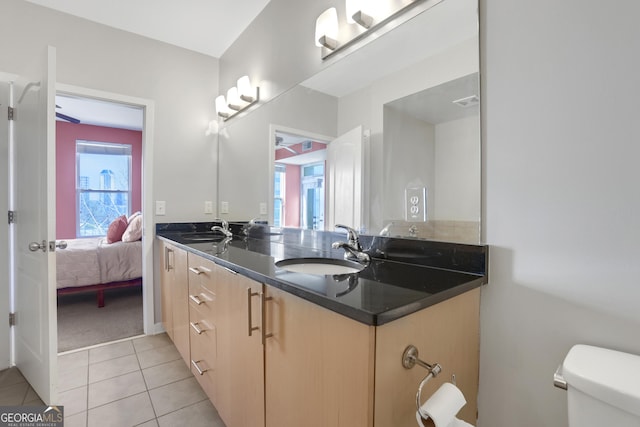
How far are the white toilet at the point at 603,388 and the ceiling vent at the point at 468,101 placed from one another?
2.59 feet

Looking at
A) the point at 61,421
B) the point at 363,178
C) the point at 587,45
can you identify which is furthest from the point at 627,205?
the point at 61,421

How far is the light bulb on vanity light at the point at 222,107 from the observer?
2704mm

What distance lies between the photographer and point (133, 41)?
245cm

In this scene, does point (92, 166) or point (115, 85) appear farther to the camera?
point (92, 166)

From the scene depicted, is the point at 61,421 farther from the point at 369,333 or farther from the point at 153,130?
the point at 153,130

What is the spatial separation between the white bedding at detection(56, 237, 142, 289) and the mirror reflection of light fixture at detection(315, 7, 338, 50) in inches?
126

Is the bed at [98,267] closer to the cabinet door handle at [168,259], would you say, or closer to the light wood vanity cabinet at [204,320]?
the cabinet door handle at [168,259]

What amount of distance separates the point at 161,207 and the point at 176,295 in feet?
2.82

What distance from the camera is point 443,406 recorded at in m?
0.71

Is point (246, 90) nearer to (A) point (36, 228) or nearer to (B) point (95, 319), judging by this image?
(A) point (36, 228)

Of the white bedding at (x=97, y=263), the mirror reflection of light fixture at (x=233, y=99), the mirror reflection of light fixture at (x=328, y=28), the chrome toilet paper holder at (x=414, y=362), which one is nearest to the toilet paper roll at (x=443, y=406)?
the chrome toilet paper holder at (x=414, y=362)

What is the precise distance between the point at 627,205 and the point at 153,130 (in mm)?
2870

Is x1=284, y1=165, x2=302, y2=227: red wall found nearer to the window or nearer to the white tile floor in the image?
the white tile floor

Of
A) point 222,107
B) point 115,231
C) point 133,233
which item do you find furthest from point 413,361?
point 115,231
